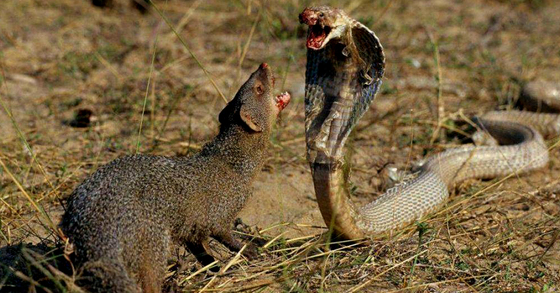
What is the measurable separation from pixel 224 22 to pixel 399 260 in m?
4.99

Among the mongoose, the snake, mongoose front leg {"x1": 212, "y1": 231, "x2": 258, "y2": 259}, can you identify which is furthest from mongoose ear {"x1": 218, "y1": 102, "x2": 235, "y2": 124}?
mongoose front leg {"x1": 212, "y1": 231, "x2": 258, "y2": 259}

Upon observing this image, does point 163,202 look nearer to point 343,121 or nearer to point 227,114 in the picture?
point 227,114

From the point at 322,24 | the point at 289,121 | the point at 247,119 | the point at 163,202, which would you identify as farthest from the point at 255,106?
the point at 289,121

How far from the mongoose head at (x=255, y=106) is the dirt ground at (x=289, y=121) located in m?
0.32

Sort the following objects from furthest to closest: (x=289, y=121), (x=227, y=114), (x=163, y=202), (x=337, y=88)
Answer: (x=289, y=121), (x=227, y=114), (x=337, y=88), (x=163, y=202)

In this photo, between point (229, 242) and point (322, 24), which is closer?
point (322, 24)

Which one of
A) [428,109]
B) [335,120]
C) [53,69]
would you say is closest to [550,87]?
[428,109]

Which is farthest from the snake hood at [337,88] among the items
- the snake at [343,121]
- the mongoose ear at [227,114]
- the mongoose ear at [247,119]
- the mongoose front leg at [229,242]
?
the mongoose front leg at [229,242]

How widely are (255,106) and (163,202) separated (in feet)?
2.84

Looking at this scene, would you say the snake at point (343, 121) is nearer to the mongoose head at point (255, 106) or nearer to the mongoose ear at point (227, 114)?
the mongoose head at point (255, 106)

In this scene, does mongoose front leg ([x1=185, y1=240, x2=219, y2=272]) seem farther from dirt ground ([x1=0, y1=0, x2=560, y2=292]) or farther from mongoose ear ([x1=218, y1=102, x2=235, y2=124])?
mongoose ear ([x1=218, y1=102, x2=235, y2=124])

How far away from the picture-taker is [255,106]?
414 centimetres

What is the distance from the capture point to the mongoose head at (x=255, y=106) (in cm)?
408

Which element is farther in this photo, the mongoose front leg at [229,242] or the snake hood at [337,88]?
→ the mongoose front leg at [229,242]
